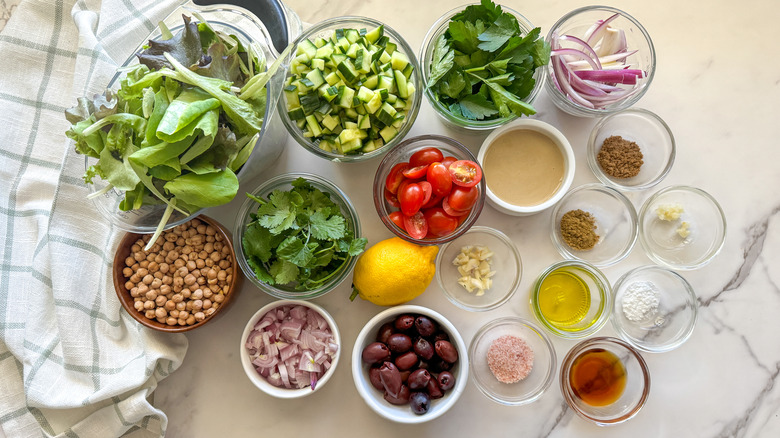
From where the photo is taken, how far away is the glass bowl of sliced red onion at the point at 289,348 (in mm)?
1466

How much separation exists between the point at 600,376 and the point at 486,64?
1014 mm

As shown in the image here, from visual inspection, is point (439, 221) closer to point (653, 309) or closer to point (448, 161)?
point (448, 161)

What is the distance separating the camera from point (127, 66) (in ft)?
4.07

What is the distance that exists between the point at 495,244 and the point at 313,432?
2.67ft

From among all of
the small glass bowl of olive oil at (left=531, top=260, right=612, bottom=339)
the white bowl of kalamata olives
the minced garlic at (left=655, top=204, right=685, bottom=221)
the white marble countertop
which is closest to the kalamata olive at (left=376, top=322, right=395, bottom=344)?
the white bowl of kalamata olives

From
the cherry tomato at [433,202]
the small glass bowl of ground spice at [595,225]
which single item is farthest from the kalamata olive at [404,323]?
the small glass bowl of ground spice at [595,225]

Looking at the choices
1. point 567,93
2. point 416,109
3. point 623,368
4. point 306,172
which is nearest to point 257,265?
point 306,172

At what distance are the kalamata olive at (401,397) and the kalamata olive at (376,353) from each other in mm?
98

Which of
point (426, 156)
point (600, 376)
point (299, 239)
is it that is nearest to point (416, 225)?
point (426, 156)

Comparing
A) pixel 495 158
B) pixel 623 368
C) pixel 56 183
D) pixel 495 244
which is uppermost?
pixel 495 158

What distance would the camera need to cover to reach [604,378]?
1.60m

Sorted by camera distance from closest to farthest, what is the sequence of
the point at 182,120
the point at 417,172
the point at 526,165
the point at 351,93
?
the point at 182,120, the point at 351,93, the point at 417,172, the point at 526,165

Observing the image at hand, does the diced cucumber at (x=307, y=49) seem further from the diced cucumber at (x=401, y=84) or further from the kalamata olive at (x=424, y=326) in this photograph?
the kalamata olive at (x=424, y=326)

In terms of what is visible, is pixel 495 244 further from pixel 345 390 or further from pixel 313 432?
pixel 313 432
